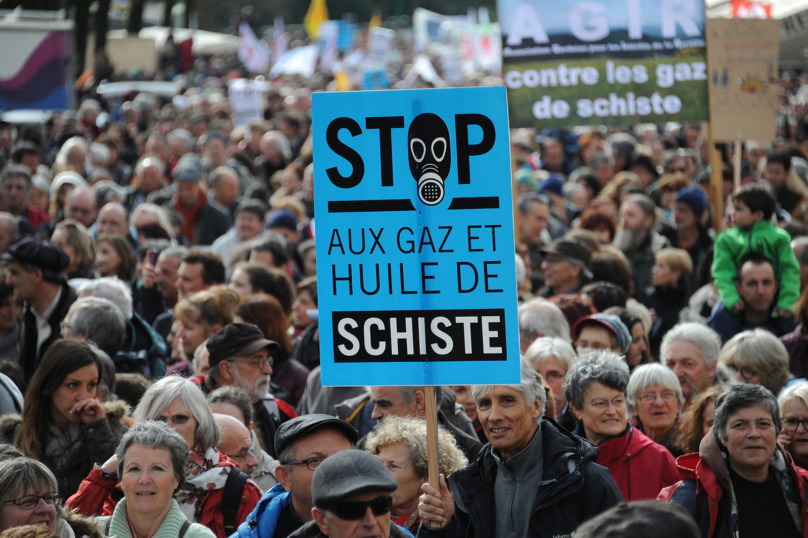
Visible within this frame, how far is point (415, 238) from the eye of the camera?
3.50 m

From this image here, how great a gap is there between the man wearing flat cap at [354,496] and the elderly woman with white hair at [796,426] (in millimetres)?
2273

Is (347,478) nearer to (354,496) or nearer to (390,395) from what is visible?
(354,496)

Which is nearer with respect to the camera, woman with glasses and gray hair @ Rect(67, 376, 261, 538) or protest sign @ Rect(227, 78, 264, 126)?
woman with glasses and gray hair @ Rect(67, 376, 261, 538)

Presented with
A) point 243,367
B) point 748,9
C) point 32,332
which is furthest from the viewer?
point 748,9

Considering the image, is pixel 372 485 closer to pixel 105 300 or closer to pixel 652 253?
pixel 105 300

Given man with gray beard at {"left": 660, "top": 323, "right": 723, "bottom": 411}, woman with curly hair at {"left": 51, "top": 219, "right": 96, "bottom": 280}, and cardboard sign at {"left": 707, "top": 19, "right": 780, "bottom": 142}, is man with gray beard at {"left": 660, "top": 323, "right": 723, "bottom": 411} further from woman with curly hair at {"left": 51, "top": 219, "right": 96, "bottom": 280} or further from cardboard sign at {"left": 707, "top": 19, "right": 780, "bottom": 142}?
woman with curly hair at {"left": 51, "top": 219, "right": 96, "bottom": 280}

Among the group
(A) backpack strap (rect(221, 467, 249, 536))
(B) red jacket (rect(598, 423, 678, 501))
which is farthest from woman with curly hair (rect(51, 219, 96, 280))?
(B) red jacket (rect(598, 423, 678, 501))

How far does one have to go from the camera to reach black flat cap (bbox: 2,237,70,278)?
620cm

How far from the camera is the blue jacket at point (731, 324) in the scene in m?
6.75

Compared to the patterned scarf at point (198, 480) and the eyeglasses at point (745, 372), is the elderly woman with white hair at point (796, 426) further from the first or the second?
the patterned scarf at point (198, 480)

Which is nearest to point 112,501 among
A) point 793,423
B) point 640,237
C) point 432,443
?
point 432,443

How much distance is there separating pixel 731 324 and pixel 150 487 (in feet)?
14.8

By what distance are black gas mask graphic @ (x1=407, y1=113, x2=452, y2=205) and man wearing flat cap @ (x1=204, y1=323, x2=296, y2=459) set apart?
77.9 inches

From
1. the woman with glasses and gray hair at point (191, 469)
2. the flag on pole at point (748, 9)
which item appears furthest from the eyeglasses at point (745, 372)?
the flag on pole at point (748, 9)
